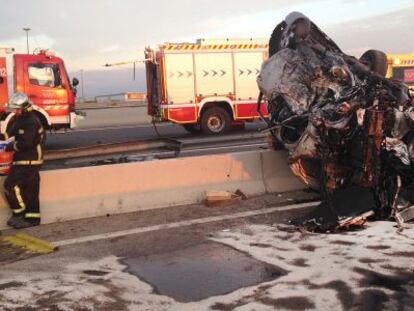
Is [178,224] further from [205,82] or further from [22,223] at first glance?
[205,82]

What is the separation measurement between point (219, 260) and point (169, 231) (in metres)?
1.10

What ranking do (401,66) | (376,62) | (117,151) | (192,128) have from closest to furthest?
1. (376,62)
2. (117,151)
3. (401,66)
4. (192,128)

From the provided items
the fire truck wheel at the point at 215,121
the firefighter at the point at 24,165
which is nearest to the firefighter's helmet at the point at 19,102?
the firefighter at the point at 24,165

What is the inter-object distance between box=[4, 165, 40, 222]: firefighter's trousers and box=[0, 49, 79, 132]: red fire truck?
818cm

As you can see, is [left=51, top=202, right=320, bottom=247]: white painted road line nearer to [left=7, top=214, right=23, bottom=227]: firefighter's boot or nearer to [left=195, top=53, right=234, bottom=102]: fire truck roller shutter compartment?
[left=7, top=214, right=23, bottom=227]: firefighter's boot

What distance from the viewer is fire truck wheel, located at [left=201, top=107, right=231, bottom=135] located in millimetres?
17172

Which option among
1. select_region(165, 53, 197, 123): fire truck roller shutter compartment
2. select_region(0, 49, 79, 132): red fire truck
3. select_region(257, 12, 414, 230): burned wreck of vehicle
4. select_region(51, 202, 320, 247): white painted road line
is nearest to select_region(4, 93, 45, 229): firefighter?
select_region(51, 202, 320, 247): white painted road line

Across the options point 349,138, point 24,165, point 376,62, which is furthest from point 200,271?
point 376,62

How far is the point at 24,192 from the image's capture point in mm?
6359

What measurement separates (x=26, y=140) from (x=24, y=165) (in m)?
0.31

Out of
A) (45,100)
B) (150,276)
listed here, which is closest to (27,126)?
(150,276)

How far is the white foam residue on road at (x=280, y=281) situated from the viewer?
157 inches

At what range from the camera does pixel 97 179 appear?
6809 mm

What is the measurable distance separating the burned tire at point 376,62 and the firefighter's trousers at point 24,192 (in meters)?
4.34
